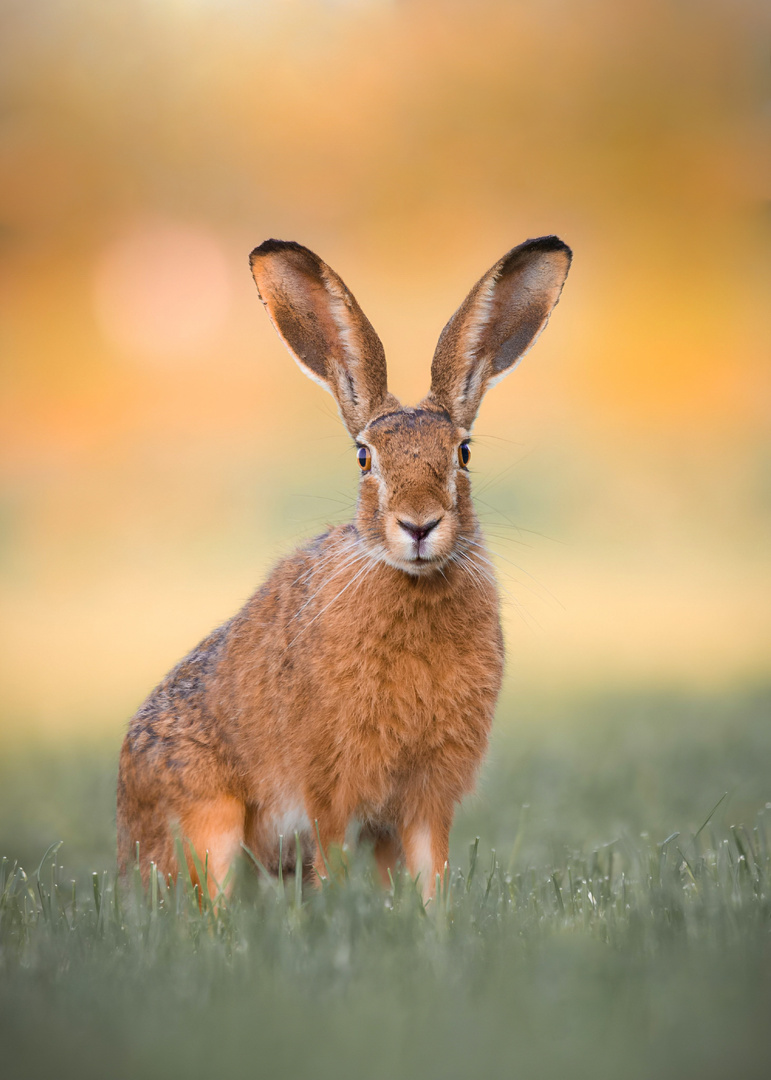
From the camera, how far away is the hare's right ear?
13.9 feet

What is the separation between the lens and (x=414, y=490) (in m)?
3.80

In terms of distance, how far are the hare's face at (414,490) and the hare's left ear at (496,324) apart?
0.14m

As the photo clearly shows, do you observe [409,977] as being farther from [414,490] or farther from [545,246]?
[545,246]

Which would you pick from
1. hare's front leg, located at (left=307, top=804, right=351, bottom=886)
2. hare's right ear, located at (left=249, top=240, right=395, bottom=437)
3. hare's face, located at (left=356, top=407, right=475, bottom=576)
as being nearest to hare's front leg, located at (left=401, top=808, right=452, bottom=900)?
hare's front leg, located at (left=307, top=804, right=351, bottom=886)

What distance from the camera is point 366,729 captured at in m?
3.97

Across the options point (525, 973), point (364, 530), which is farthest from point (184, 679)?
point (525, 973)

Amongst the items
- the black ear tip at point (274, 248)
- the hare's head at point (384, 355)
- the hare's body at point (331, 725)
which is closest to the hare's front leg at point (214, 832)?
the hare's body at point (331, 725)

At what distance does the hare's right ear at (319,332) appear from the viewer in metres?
4.23

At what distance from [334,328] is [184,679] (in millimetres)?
1466

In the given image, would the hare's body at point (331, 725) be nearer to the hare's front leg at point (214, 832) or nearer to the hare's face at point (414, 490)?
the hare's front leg at point (214, 832)

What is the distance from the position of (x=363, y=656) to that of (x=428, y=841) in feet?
2.32

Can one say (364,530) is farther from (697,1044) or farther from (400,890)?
(697,1044)

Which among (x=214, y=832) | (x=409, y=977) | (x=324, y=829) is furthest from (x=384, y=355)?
(x=409, y=977)

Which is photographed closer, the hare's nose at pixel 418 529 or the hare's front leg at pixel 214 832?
the hare's nose at pixel 418 529
